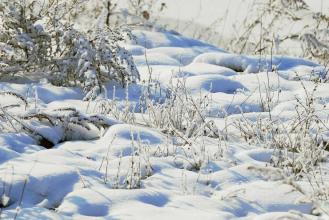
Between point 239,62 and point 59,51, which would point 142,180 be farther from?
point 239,62

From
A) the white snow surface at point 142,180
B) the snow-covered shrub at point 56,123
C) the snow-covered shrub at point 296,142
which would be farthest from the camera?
the snow-covered shrub at point 56,123

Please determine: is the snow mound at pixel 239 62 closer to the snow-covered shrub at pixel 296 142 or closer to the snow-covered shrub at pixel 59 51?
the snow-covered shrub at pixel 59 51

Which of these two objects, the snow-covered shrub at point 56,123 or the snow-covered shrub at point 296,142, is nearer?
the snow-covered shrub at point 296,142

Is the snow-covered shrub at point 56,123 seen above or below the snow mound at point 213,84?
below

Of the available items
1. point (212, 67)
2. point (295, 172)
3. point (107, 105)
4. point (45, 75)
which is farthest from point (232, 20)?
point (295, 172)

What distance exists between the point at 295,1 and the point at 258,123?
2.58m

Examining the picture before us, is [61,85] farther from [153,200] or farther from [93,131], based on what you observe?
[153,200]

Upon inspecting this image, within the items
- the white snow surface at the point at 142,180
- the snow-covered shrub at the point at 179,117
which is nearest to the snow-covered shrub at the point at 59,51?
the white snow surface at the point at 142,180

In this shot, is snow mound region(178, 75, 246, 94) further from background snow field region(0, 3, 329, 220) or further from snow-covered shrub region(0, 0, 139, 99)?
snow-covered shrub region(0, 0, 139, 99)

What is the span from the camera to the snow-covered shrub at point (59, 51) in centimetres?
413

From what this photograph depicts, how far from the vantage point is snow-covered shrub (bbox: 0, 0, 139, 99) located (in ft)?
13.5

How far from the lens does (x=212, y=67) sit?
501cm

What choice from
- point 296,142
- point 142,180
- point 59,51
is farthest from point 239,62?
point 142,180

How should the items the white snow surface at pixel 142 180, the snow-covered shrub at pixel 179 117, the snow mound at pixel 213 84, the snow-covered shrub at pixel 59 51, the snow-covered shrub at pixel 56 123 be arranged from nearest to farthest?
the white snow surface at pixel 142 180
the snow-covered shrub at pixel 56 123
the snow-covered shrub at pixel 179 117
the snow-covered shrub at pixel 59 51
the snow mound at pixel 213 84
